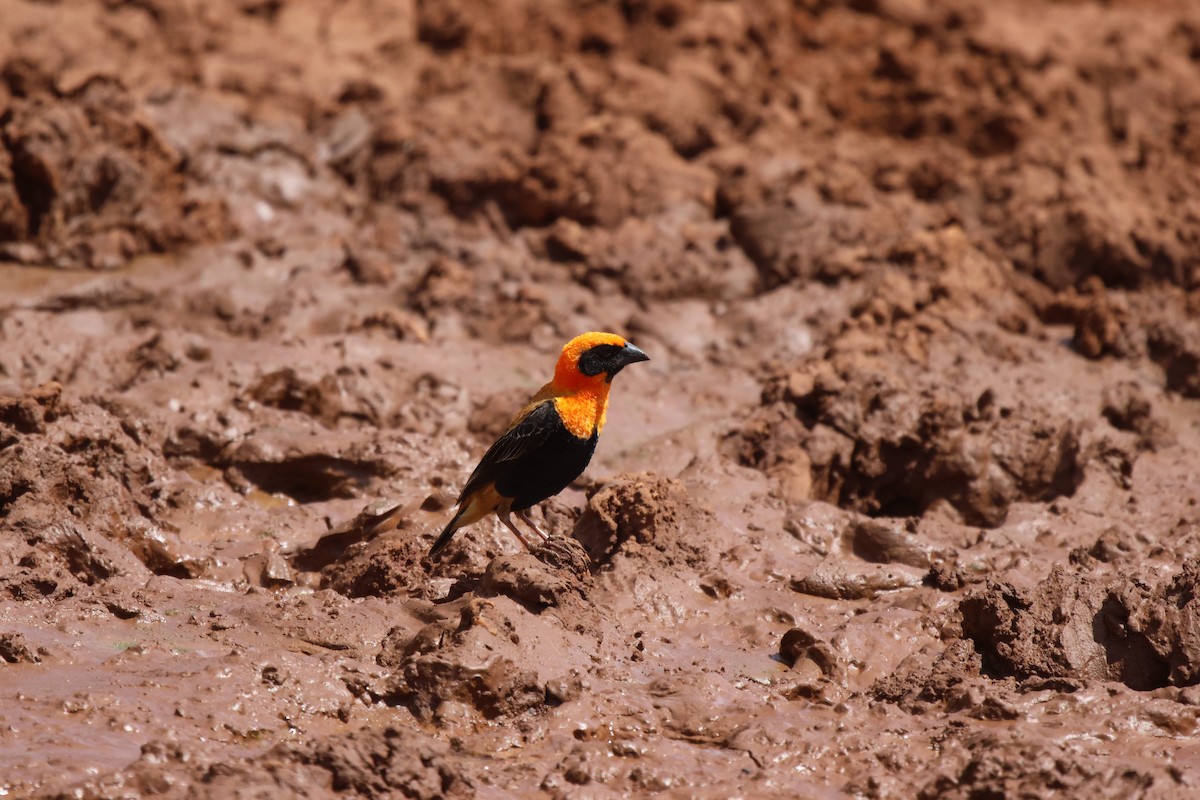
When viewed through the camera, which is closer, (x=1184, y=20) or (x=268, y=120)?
(x=268, y=120)

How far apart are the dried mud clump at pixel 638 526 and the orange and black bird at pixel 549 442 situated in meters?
0.23

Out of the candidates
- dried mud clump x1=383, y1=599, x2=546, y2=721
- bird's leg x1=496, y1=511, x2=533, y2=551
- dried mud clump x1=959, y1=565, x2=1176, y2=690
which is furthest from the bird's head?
dried mud clump x1=959, y1=565, x2=1176, y2=690

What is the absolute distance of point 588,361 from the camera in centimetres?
697

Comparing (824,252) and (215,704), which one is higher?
(824,252)

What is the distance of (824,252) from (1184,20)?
19.8 ft

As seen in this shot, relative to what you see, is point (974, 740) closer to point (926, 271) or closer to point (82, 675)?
point (82, 675)

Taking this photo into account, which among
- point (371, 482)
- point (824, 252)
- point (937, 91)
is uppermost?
point (937, 91)

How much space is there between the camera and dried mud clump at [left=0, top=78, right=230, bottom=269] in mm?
10273

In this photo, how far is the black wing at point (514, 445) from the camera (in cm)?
668

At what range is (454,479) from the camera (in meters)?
7.65

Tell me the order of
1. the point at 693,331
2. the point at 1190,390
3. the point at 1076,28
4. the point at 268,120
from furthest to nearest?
the point at 1076,28, the point at 268,120, the point at 693,331, the point at 1190,390

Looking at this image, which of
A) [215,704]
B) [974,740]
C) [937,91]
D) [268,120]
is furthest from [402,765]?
[937,91]

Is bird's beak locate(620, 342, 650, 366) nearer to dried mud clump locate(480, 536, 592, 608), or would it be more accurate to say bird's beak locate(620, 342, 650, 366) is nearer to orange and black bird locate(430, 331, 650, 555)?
orange and black bird locate(430, 331, 650, 555)

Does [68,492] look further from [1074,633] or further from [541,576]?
[1074,633]
